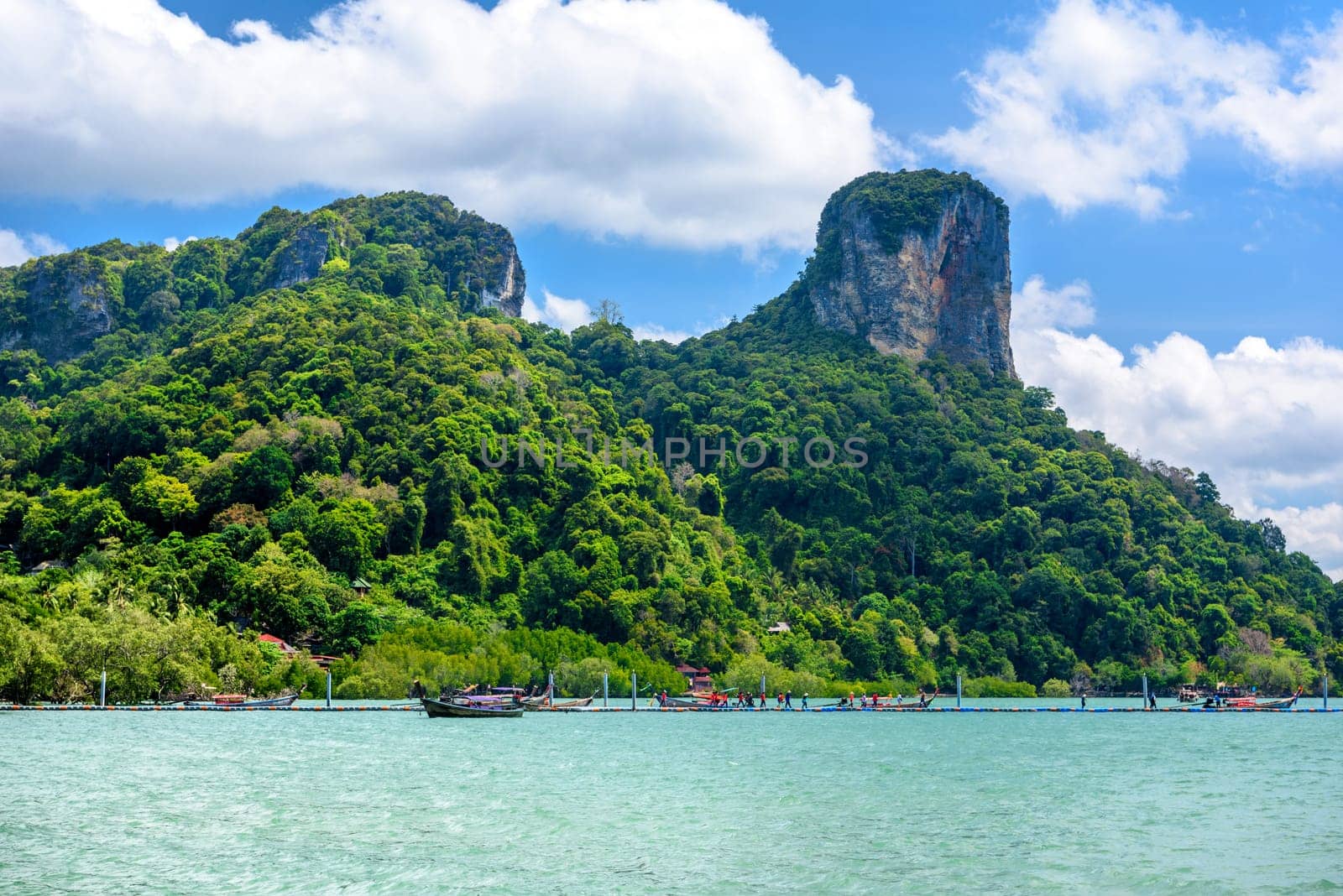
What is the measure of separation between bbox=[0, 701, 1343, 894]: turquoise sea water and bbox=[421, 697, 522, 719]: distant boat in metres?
6.63

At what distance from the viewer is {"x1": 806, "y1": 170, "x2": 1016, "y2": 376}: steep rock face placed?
16538 centimetres

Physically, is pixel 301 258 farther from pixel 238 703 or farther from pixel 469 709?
pixel 469 709

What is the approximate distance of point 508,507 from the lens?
104 m

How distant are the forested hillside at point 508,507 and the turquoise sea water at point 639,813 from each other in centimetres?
2451

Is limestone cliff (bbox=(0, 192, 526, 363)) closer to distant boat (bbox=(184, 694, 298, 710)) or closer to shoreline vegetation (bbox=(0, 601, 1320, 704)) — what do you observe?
shoreline vegetation (bbox=(0, 601, 1320, 704))

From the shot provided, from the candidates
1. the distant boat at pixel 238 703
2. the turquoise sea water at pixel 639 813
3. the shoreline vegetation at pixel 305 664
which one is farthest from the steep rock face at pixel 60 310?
the turquoise sea water at pixel 639 813

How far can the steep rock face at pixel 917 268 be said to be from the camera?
165 metres

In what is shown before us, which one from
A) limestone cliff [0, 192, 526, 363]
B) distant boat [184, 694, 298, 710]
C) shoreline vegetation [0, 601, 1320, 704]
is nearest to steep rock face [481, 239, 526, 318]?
limestone cliff [0, 192, 526, 363]

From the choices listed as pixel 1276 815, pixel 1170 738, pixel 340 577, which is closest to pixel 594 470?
pixel 340 577

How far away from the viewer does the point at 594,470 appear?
107625 mm

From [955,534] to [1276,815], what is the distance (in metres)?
95.9

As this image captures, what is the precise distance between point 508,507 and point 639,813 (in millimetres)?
73469
